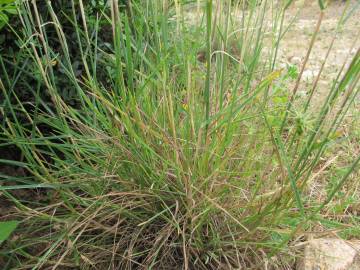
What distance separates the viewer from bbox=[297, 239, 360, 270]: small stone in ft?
4.16

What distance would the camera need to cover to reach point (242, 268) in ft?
3.99

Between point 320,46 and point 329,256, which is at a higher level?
point 329,256

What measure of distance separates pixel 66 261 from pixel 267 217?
0.56 meters

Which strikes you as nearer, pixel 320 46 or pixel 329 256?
pixel 329 256

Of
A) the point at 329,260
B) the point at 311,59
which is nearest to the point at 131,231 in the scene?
the point at 329,260

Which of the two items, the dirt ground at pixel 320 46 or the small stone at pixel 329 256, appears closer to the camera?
the small stone at pixel 329 256

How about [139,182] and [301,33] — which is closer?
[139,182]

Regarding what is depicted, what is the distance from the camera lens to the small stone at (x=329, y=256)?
127cm

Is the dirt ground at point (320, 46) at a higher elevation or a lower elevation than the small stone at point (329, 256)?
lower

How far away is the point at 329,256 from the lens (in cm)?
125

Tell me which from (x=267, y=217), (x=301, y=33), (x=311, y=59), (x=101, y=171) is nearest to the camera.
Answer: (x=267, y=217)

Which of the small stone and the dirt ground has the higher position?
the small stone

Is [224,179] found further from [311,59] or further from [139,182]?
[311,59]

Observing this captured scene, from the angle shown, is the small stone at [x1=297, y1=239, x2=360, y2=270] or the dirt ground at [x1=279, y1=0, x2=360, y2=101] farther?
the dirt ground at [x1=279, y1=0, x2=360, y2=101]
